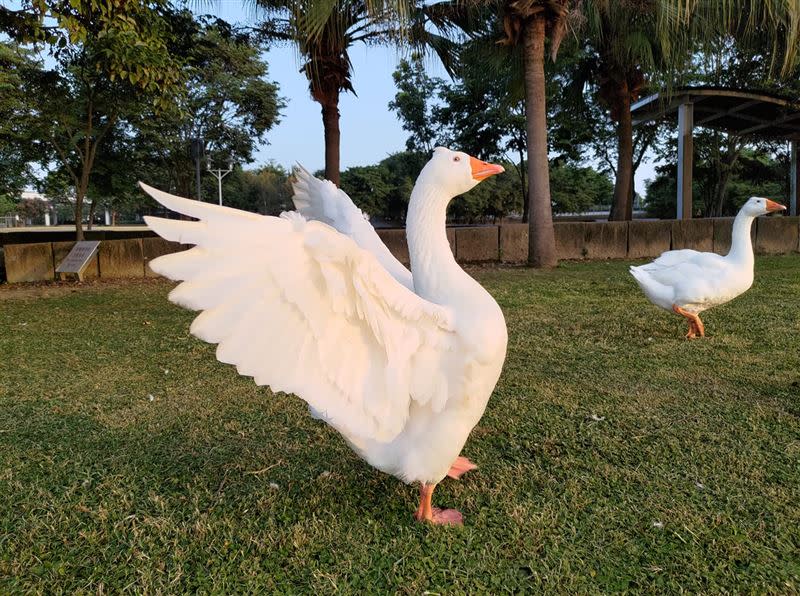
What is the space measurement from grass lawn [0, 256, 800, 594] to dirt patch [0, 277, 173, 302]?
415 centimetres

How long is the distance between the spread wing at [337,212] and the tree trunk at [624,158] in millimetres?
11827

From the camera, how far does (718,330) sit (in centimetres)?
507

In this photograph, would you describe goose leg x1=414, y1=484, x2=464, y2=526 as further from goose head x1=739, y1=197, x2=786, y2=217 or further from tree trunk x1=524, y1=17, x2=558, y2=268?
tree trunk x1=524, y1=17, x2=558, y2=268

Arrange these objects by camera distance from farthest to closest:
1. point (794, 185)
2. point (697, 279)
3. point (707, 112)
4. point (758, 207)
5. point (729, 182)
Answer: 1. point (729, 182)
2. point (794, 185)
3. point (707, 112)
4. point (758, 207)
5. point (697, 279)

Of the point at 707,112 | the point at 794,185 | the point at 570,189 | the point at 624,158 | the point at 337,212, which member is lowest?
the point at 337,212

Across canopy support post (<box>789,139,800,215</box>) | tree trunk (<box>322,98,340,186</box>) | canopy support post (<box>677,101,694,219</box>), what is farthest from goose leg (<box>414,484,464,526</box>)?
canopy support post (<box>789,139,800,215</box>)

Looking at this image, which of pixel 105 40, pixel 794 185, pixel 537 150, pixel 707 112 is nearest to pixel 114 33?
pixel 105 40

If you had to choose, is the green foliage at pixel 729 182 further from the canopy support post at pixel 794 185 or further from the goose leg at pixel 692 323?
the goose leg at pixel 692 323

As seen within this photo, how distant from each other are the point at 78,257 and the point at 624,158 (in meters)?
11.4

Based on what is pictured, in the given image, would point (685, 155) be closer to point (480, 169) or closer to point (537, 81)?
point (537, 81)

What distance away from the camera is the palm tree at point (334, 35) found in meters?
6.89

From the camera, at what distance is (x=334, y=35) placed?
828 centimetres

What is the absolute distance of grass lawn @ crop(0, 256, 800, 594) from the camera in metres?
1.86

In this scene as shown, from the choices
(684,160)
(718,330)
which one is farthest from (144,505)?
(684,160)
